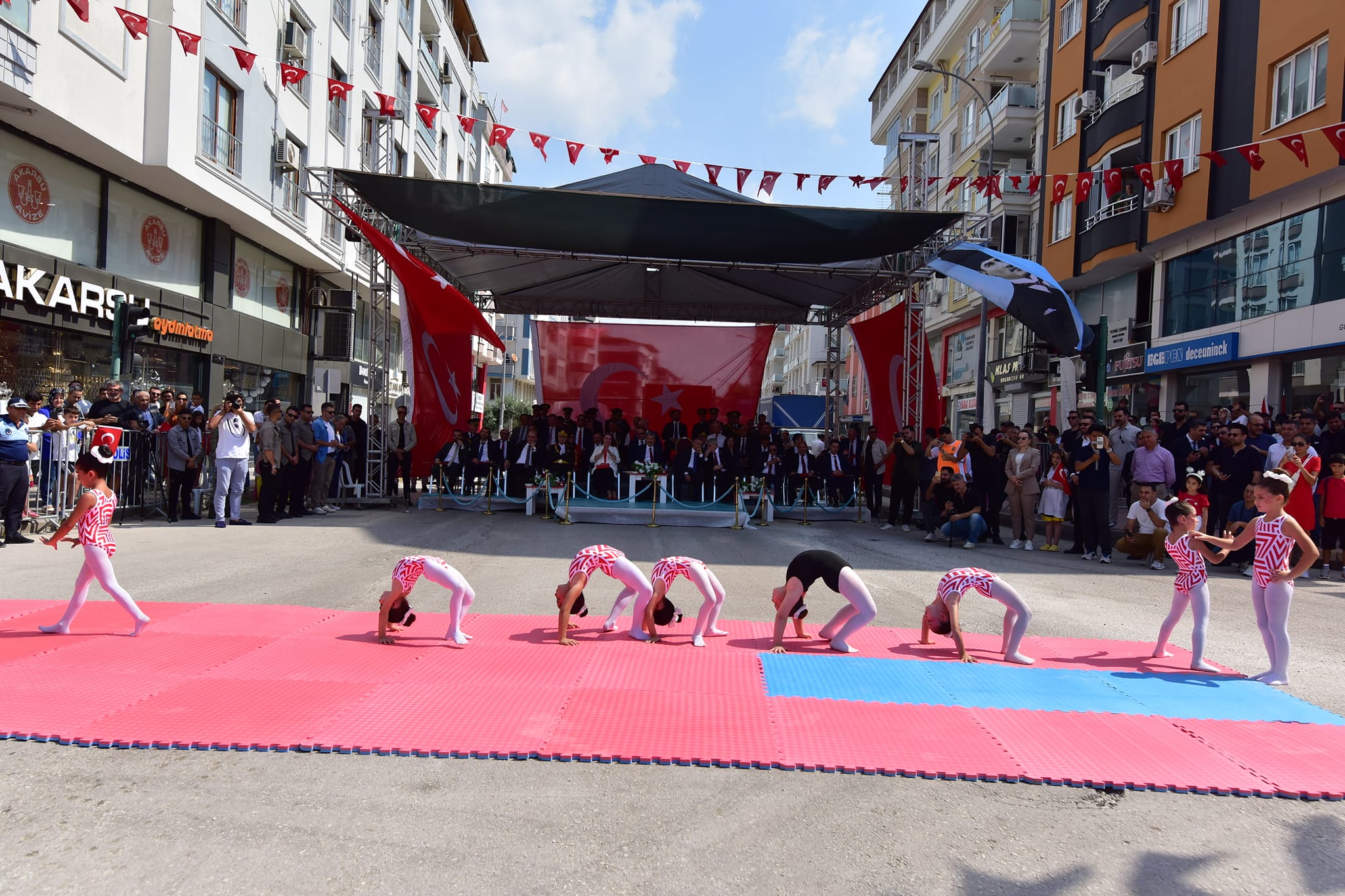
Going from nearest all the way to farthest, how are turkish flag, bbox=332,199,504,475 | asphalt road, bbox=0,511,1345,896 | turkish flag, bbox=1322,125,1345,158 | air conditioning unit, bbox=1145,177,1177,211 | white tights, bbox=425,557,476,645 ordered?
1. asphalt road, bbox=0,511,1345,896
2. white tights, bbox=425,557,476,645
3. turkish flag, bbox=1322,125,1345,158
4. turkish flag, bbox=332,199,504,475
5. air conditioning unit, bbox=1145,177,1177,211

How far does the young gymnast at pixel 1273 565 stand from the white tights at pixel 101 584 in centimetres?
758

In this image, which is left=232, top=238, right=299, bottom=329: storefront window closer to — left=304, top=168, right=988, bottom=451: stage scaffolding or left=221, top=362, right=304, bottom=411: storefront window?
left=221, top=362, right=304, bottom=411: storefront window

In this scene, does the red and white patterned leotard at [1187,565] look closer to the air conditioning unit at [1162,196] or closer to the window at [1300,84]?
the window at [1300,84]

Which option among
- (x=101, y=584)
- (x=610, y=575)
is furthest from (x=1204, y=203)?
(x=101, y=584)

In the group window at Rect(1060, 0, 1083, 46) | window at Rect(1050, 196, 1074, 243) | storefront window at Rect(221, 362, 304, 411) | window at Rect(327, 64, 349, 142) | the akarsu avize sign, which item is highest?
window at Rect(1060, 0, 1083, 46)

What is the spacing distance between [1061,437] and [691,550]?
6.43m

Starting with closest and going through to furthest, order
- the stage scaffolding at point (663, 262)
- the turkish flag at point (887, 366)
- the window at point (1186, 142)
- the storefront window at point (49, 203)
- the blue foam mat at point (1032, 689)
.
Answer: the blue foam mat at point (1032, 689), the storefront window at point (49, 203), the stage scaffolding at point (663, 262), the turkish flag at point (887, 366), the window at point (1186, 142)

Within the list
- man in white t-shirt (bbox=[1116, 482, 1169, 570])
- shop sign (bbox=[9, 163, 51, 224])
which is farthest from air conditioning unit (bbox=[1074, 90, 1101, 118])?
shop sign (bbox=[9, 163, 51, 224])

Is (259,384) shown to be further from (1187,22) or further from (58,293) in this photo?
(1187,22)

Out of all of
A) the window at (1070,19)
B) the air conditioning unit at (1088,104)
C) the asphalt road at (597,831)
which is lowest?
the asphalt road at (597,831)

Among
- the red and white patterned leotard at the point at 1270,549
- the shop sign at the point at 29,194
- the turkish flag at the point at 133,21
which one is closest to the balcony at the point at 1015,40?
the turkish flag at the point at 133,21

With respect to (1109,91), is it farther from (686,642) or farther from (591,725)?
(591,725)

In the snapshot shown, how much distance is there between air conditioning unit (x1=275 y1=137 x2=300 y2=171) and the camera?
70.6 feet

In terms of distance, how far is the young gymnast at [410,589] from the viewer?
628 centimetres
